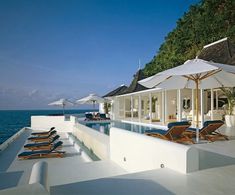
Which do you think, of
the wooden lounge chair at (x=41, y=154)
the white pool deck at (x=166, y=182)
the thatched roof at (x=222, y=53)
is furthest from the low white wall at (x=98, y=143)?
the thatched roof at (x=222, y=53)

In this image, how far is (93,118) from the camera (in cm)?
2506

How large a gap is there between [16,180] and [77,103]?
72.6 feet

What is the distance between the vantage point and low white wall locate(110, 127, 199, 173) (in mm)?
5016

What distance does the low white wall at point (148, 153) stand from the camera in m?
5.02

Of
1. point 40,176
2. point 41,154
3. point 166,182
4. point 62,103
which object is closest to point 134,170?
point 166,182

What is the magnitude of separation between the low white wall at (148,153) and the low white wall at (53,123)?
15575mm

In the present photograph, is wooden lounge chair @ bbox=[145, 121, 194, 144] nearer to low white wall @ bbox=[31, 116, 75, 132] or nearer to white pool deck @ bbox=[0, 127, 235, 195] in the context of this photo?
white pool deck @ bbox=[0, 127, 235, 195]

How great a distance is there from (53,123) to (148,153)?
2066 centimetres

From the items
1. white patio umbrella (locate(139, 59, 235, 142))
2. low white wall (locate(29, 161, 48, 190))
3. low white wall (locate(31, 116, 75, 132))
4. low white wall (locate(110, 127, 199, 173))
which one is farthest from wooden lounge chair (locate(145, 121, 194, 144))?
low white wall (locate(31, 116, 75, 132))

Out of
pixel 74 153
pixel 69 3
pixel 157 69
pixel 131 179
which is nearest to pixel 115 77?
pixel 157 69

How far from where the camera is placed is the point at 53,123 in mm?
25250

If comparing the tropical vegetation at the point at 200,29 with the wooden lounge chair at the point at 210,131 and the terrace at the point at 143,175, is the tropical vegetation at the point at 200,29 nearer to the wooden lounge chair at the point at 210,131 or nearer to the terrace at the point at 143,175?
the wooden lounge chair at the point at 210,131

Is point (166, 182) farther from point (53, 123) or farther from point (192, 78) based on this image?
point (53, 123)

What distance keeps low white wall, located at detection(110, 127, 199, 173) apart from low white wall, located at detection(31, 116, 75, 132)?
15.6m
